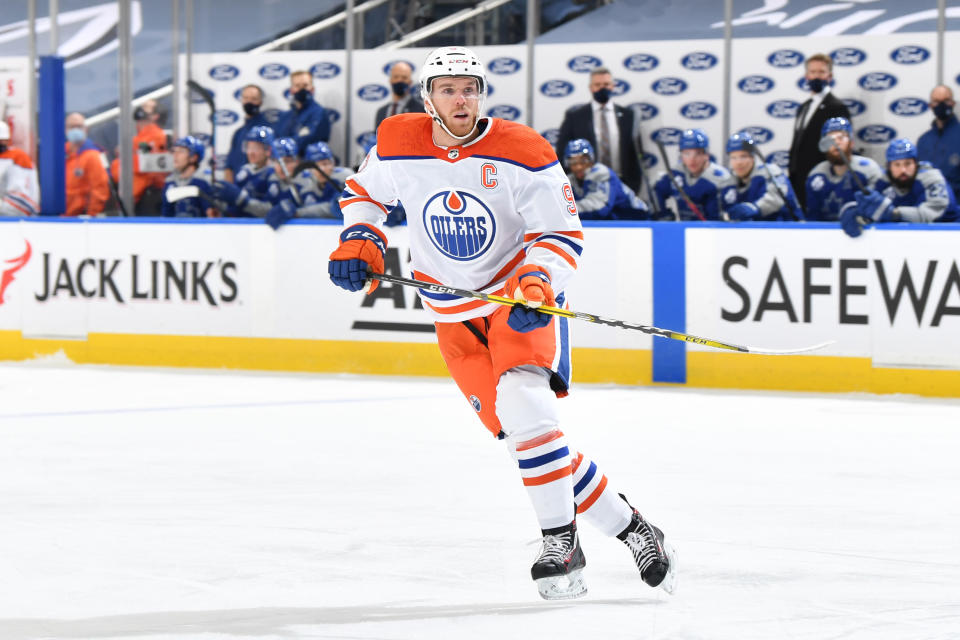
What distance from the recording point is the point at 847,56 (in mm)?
9406

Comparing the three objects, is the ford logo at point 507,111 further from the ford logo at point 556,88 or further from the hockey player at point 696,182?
the hockey player at point 696,182

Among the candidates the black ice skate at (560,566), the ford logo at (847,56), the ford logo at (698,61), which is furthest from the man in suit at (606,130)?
the black ice skate at (560,566)

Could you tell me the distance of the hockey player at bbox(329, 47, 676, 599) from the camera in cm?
332

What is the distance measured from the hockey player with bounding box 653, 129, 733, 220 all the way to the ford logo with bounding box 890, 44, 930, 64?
163 cm

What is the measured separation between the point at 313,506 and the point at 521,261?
1.42 metres

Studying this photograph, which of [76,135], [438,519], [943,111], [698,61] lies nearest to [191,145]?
[76,135]

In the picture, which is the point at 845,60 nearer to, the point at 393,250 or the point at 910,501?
the point at 393,250

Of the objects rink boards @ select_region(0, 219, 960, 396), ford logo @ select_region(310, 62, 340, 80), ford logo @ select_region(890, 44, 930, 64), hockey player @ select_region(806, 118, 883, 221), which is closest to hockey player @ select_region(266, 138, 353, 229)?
rink boards @ select_region(0, 219, 960, 396)

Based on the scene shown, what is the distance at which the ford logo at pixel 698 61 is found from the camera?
31.9 feet

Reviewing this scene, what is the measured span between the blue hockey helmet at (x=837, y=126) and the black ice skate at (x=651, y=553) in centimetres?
555

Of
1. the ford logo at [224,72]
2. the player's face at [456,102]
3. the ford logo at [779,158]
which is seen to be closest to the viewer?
the player's face at [456,102]

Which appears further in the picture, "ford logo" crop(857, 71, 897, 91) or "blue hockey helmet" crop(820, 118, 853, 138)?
"ford logo" crop(857, 71, 897, 91)

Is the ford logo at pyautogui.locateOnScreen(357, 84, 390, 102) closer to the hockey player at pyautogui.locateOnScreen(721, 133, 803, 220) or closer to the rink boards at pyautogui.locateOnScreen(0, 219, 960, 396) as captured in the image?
the rink boards at pyautogui.locateOnScreen(0, 219, 960, 396)

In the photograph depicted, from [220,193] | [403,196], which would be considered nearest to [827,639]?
[403,196]
